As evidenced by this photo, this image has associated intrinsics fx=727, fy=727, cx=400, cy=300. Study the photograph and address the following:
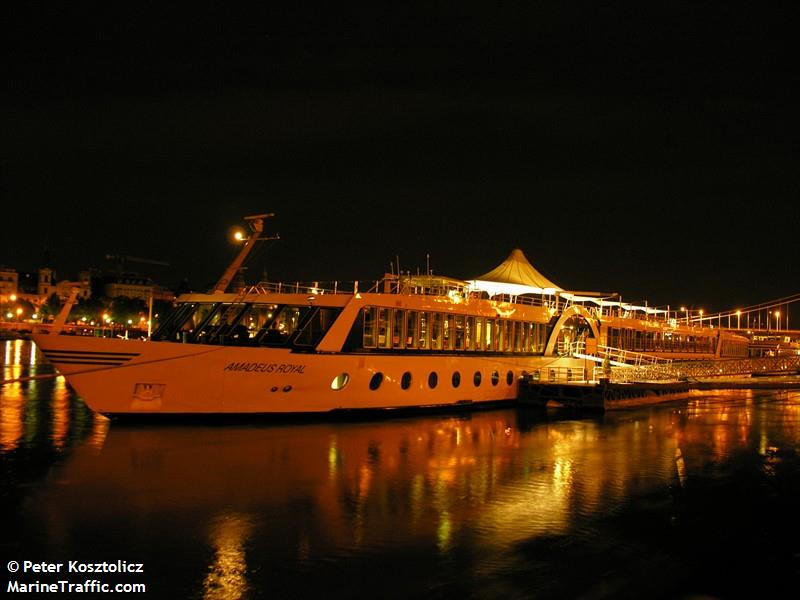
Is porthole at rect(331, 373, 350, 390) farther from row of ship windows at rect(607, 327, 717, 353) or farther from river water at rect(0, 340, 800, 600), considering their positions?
row of ship windows at rect(607, 327, 717, 353)

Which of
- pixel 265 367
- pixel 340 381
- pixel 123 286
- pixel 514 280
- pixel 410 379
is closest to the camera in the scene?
pixel 265 367

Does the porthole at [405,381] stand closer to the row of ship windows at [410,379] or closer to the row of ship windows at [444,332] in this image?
the row of ship windows at [410,379]

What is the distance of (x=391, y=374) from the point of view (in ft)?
90.4

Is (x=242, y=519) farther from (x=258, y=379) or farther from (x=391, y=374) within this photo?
(x=391, y=374)

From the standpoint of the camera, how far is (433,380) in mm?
29609

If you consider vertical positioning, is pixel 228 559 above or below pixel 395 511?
below

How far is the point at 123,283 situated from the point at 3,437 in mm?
168747

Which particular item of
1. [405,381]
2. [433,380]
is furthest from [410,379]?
[433,380]

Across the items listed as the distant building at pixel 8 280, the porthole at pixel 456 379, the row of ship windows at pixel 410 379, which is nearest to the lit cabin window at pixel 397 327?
the row of ship windows at pixel 410 379

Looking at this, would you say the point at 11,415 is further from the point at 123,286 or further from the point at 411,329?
the point at 123,286

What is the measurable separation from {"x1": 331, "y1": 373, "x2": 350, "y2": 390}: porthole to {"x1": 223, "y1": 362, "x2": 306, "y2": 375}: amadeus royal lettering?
1.47 metres

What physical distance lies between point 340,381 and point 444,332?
6246 mm

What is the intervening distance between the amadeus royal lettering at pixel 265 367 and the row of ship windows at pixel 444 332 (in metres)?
3.13

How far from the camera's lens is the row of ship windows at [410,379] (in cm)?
2584
